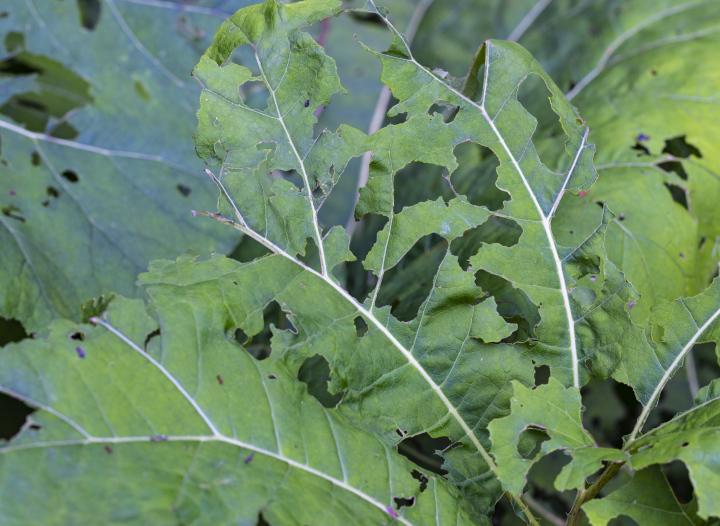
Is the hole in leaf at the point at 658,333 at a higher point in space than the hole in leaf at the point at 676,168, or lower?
lower

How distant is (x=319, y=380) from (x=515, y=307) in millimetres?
379

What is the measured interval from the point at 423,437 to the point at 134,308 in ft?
2.79

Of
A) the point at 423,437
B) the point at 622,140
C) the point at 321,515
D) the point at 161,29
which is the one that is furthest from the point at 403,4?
the point at 321,515

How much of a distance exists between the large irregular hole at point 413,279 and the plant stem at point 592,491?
0.40 m

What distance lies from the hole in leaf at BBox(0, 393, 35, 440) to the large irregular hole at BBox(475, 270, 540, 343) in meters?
1.21

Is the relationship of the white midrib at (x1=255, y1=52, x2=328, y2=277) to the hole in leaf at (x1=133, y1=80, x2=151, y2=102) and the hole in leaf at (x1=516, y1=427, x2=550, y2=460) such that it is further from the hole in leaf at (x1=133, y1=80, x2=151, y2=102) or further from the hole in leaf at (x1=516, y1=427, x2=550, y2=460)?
the hole in leaf at (x1=133, y1=80, x2=151, y2=102)

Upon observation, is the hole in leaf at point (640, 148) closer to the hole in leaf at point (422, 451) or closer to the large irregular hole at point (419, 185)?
the large irregular hole at point (419, 185)

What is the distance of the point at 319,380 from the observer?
106cm

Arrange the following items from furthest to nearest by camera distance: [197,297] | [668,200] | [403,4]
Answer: [403,4] → [668,200] → [197,297]

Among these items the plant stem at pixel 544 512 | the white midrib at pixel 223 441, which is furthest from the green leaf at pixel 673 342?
the plant stem at pixel 544 512

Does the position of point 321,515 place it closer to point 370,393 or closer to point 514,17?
point 370,393

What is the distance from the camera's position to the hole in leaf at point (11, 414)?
4.76 ft

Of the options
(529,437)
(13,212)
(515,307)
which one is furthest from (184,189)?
(529,437)

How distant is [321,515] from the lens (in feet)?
2.28
